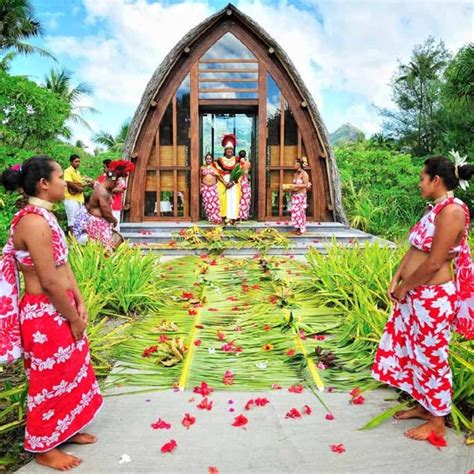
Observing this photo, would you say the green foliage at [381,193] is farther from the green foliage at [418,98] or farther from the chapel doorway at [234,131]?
the green foliage at [418,98]

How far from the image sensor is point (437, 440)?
8.00 feet

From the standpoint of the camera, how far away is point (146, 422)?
2.66 m

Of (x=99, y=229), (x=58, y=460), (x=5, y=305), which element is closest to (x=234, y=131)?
(x=99, y=229)

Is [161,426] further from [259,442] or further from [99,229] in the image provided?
[99,229]

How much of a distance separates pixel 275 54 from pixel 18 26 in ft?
47.8

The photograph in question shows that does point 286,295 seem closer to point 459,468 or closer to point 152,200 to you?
point 459,468

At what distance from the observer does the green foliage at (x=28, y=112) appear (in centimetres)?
913

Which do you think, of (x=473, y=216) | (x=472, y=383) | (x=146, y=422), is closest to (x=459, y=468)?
(x=472, y=383)

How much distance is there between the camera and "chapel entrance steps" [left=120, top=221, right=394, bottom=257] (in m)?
8.00

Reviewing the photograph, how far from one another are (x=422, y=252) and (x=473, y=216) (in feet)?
42.2

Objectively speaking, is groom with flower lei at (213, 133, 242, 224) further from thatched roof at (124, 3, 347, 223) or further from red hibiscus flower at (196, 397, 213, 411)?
red hibiscus flower at (196, 397, 213, 411)

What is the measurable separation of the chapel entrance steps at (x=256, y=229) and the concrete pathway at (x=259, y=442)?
507cm

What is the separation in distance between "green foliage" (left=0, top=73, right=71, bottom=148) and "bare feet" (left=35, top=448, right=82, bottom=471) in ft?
26.6

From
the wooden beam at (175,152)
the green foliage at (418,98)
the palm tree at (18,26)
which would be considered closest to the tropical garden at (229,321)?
the wooden beam at (175,152)
